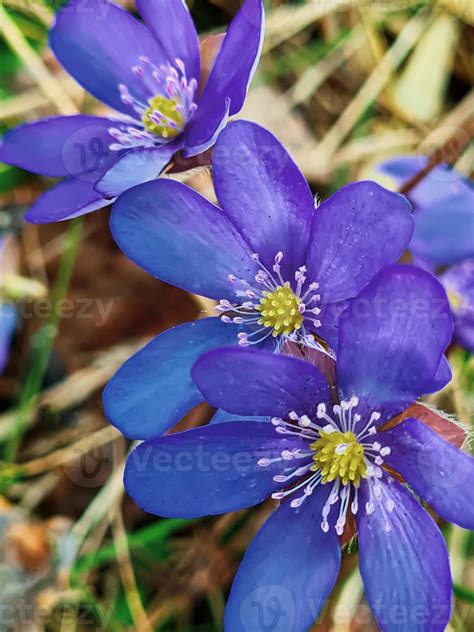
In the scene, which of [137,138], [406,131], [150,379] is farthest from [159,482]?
[406,131]

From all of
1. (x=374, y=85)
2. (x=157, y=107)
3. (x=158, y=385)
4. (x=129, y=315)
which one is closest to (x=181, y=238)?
(x=158, y=385)

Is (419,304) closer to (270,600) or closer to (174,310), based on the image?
(270,600)

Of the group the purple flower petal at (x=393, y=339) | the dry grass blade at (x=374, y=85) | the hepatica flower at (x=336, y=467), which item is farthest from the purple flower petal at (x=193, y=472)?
the dry grass blade at (x=374, y=85)

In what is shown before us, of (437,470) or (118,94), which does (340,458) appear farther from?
(118,94)

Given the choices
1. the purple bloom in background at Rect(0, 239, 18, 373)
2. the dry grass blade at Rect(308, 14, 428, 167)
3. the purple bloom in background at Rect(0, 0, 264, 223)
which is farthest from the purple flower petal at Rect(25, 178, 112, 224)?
the dry grass blade at Rect(308, 14, 428, 167)

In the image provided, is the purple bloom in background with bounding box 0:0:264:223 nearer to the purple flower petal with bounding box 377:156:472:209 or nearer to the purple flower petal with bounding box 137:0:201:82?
the purple flower petal with bounding box 137:0:201:82
